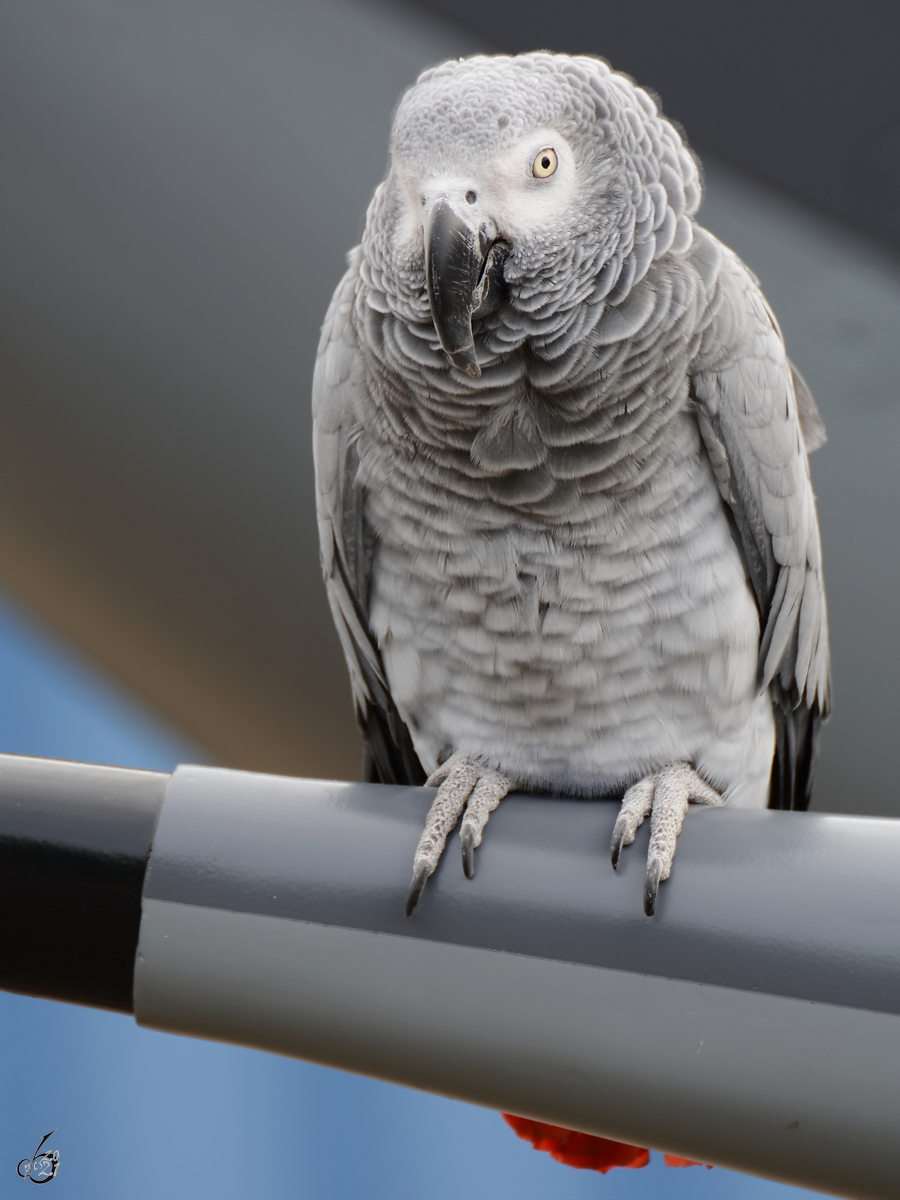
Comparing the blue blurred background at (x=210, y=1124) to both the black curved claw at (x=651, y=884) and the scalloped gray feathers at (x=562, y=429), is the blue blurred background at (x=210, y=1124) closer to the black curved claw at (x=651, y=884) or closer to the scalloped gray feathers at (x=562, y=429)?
the scalloped gray feathers at (x=562, y=429)

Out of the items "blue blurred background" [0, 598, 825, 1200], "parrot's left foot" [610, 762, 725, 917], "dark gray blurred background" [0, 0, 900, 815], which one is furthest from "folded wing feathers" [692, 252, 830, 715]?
"blue blurred background" [0, 598, 825, 1200]

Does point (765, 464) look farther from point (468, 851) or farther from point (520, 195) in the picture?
point (468, 851)

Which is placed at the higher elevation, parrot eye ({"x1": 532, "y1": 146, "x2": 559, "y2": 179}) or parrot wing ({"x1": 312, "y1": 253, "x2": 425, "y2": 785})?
parrot eye ({"x1": 532, "y1": 146, "x2": 559, "y2": 179})

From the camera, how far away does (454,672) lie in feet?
2.39

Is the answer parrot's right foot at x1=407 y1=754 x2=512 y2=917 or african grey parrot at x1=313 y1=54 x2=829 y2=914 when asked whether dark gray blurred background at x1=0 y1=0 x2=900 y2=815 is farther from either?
parrot's right foot at x1=407 y1=754 x2=512 y2=917

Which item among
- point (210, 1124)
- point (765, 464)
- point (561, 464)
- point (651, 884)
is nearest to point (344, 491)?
point (561, 464)

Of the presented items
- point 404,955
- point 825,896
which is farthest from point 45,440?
point 825,896

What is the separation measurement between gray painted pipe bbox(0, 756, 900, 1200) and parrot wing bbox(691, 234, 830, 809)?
0.30m

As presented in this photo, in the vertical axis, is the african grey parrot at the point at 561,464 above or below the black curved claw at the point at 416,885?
above

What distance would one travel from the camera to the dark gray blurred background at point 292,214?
37.0 inches

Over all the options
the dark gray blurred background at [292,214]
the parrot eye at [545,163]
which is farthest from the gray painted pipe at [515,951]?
the dark gray blurred background at [292,214]

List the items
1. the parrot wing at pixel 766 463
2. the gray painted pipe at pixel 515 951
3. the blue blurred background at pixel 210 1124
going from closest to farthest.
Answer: the gray painted pipe at pixel 515 951 < the parrot wing at pixel 766 463 < the blue blurred background at pixel 210 1124

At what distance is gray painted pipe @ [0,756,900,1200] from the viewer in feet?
1.21

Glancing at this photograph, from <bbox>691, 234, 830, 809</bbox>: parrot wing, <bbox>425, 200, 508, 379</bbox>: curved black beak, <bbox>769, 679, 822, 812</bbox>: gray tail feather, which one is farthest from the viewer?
<bbox>769, 679, 822, 812</bbox>: gray tail feather
